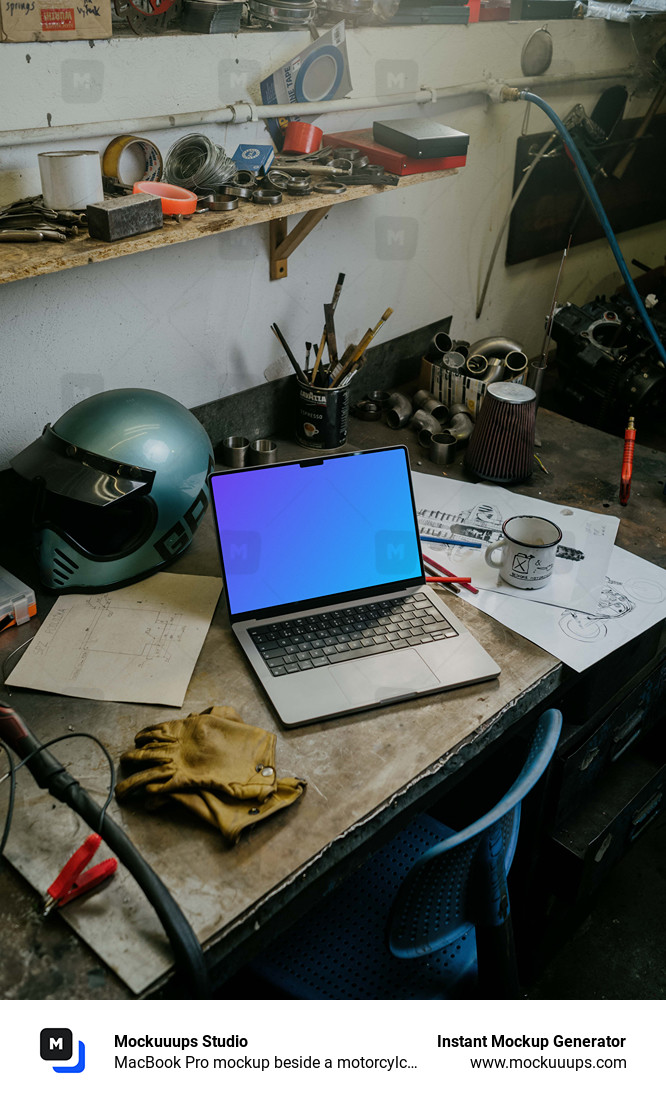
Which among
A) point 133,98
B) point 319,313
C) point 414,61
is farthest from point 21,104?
point 414,61

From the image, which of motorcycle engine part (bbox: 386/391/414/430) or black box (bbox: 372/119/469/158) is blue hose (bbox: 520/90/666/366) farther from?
motorcycle engine part (bbox: 386/391/414/430)

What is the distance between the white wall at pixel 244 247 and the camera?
120 cm

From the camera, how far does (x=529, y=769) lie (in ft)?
2.97

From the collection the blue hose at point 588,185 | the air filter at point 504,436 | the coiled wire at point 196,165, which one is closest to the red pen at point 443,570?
the air filter at point 504,436

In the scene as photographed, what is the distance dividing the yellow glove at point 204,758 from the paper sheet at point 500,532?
19.9 inches

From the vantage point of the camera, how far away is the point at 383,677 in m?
1.11

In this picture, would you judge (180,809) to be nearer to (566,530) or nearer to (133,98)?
(566,530)

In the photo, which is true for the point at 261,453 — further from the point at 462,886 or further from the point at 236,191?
the point at 462,886

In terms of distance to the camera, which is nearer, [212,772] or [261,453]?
Answer: [212,772]

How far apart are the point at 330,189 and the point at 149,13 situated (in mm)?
356

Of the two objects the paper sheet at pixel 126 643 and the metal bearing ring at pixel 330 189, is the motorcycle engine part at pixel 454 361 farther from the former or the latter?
the paper sheet at pixel 126 643

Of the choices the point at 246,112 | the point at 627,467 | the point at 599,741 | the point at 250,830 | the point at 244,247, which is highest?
the point at 246,112
